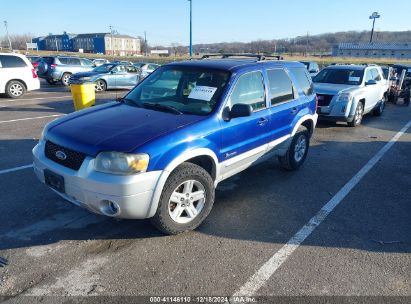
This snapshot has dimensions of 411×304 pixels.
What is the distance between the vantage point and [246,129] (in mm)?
4273

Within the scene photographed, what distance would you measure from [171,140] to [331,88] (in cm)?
766

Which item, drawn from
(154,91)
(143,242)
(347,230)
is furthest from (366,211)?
(154,91)

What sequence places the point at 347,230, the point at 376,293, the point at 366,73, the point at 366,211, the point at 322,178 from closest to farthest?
the point at 376,293 < the point at 347,230 < the point at 366,211 < the point at 322,178 < the point at 366,73

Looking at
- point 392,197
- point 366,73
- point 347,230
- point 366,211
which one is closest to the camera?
point 347,230

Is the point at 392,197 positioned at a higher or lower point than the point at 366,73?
lower

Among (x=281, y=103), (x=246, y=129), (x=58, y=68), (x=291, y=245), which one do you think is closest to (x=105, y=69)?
(x=58, y=68)

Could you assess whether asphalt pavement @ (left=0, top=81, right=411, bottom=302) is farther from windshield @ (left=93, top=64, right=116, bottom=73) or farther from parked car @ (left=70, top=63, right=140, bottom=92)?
windshield @ (left=93, top=64, right=116, bottom=73)

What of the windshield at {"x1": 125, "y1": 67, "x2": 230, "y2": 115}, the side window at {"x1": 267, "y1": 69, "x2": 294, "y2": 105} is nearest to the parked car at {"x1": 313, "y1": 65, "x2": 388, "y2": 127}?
the side window at {"x1": 267, "y1": 69, "x2": 294, "y2": 105}

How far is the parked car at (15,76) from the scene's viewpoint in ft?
43.2

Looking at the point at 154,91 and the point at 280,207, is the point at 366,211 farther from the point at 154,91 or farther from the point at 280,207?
the point at 154,91

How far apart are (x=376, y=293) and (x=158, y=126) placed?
2.52 metres

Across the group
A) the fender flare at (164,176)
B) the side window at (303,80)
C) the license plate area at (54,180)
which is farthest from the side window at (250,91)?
the license plate area at (54,180)

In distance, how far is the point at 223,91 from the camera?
408 centimetres

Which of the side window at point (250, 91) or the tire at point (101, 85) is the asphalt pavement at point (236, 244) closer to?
the side window at point (250, 91)
